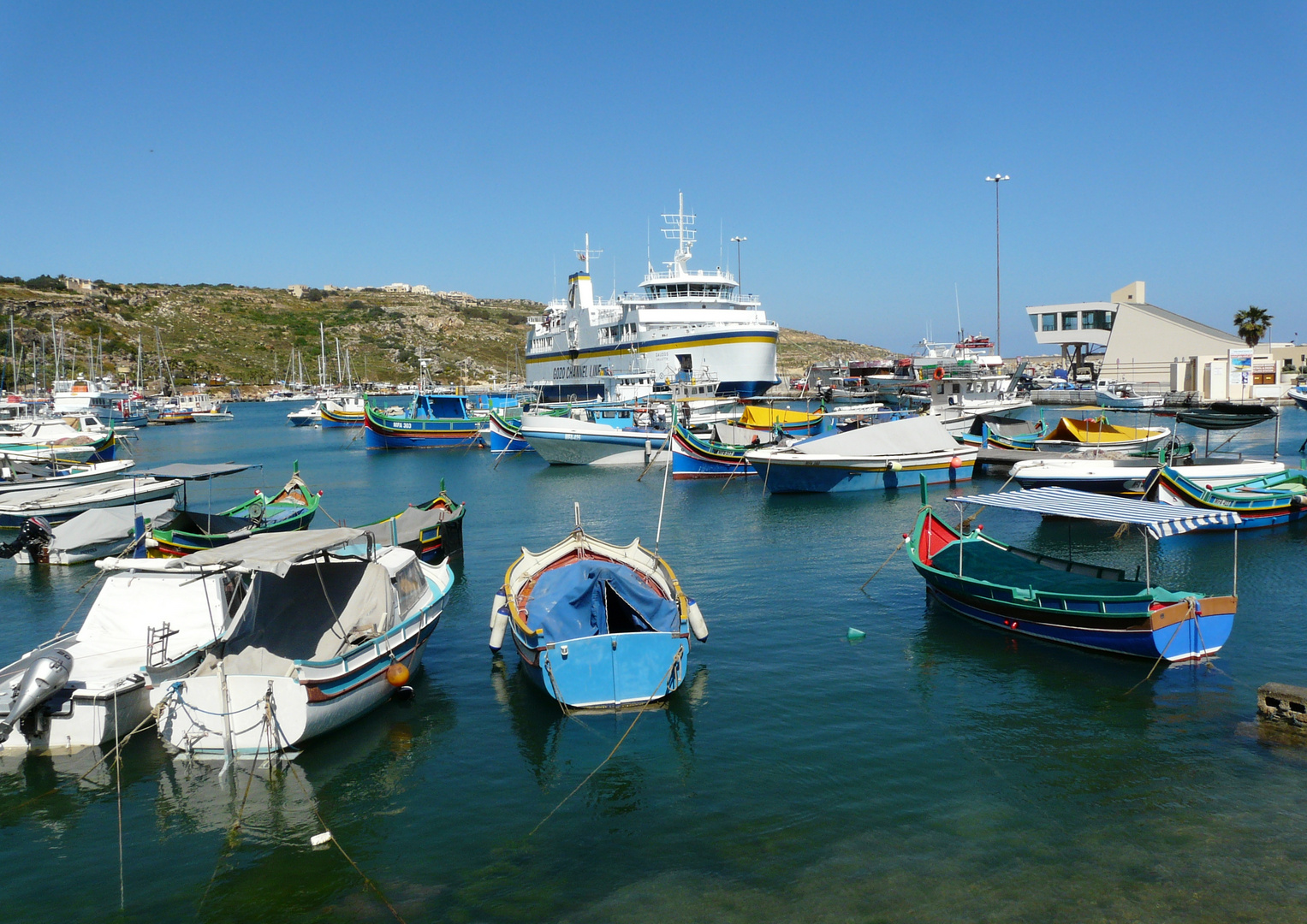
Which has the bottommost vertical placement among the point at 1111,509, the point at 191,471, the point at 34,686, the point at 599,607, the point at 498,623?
the point at 498,623

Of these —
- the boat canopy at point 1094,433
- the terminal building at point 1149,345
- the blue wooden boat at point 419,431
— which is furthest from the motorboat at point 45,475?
the terminal building at point 1149,345

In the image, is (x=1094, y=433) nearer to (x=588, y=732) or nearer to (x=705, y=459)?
(x=705, y=459)

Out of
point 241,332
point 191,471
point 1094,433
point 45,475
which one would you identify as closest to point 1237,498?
point 1094,433

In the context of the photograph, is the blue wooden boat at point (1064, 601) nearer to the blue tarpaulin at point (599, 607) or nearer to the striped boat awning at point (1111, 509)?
the striped boat awning at point (1111, 509)

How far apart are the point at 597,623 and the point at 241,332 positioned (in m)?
146

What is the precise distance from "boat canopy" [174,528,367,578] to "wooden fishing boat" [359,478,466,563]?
5.01 meters

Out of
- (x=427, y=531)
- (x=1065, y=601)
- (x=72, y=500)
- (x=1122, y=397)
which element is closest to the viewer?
(x=1065, y=601)

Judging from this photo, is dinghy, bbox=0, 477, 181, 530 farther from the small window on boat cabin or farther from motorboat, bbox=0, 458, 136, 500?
the small window on boat cabin

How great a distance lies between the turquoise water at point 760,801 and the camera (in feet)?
26.3

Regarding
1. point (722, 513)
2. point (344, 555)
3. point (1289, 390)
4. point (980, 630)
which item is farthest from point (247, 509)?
point (1289, 390)

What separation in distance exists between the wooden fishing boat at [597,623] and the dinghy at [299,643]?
1.63 m

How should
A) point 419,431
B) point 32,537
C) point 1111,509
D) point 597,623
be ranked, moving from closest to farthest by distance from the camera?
point 597,623
point 1111,509
point 32,537
point 419,431

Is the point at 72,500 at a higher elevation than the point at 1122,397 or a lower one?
lower

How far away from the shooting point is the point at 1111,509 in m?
15.0
